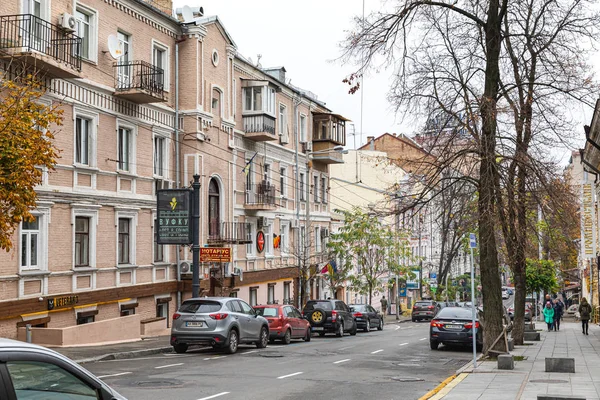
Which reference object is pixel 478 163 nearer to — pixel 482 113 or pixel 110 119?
pixel 482 113

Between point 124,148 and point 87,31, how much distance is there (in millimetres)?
4486

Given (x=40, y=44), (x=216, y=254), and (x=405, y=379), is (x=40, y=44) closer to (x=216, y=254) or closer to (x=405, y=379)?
(x=216, y=254)

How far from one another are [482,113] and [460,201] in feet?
10.5

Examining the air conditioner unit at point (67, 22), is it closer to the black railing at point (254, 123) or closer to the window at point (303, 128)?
the black railing at point (254, 123)

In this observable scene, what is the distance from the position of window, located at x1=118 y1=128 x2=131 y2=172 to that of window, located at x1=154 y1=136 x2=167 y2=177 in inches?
82.7

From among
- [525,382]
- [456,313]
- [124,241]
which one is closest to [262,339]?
[456,313]

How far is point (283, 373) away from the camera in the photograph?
1738cm

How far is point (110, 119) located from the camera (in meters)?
27.4

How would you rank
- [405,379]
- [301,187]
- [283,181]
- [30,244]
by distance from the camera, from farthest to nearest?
1. [301,187]
2. [283,181]
3. [30,244]
4. [405,379]

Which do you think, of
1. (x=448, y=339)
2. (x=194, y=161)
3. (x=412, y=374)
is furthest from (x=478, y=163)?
(x=194, y=161)

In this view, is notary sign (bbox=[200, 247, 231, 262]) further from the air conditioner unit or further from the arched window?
the air conditioner unit

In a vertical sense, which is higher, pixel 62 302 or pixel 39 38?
pixel 39 38

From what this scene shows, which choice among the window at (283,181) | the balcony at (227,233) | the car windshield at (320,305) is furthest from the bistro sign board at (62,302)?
the window at (283,181)

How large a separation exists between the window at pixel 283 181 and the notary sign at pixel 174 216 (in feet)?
54.9
